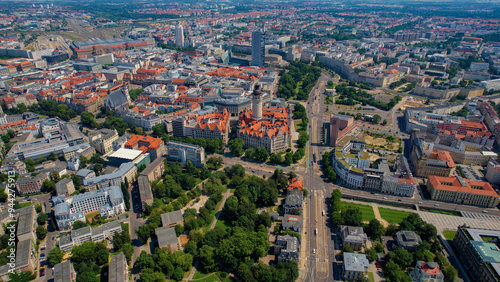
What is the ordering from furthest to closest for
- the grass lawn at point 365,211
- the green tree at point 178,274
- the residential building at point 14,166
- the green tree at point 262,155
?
the green tree at point 262,155 → the residential building at point 14,166 → the grass lawn at point 365,211 → the green tree at point 178,274

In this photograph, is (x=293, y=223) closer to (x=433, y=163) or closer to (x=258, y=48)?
(x=433, y=163)

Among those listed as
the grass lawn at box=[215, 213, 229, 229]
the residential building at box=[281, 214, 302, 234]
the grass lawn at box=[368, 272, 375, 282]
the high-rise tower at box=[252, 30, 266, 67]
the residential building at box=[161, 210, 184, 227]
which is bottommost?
the grass lawn at box=[368, 272, 375, 282]

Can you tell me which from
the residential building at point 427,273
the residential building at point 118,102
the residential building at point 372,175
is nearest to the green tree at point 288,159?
the residential building at point 372,175

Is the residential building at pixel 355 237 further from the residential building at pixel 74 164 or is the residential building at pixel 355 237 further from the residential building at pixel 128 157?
the residential building at pixel 74 164

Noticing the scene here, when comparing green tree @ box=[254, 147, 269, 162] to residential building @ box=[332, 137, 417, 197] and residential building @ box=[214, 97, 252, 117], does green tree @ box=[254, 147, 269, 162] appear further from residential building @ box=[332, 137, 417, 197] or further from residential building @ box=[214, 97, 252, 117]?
residential building @ box=[214, 97, 252, 117]

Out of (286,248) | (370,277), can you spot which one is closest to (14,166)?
(286,248)

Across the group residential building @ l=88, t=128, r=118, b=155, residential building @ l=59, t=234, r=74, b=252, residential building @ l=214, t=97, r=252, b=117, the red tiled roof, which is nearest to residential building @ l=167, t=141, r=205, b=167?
residential building @ l=88, t=128, r=118, b=155
